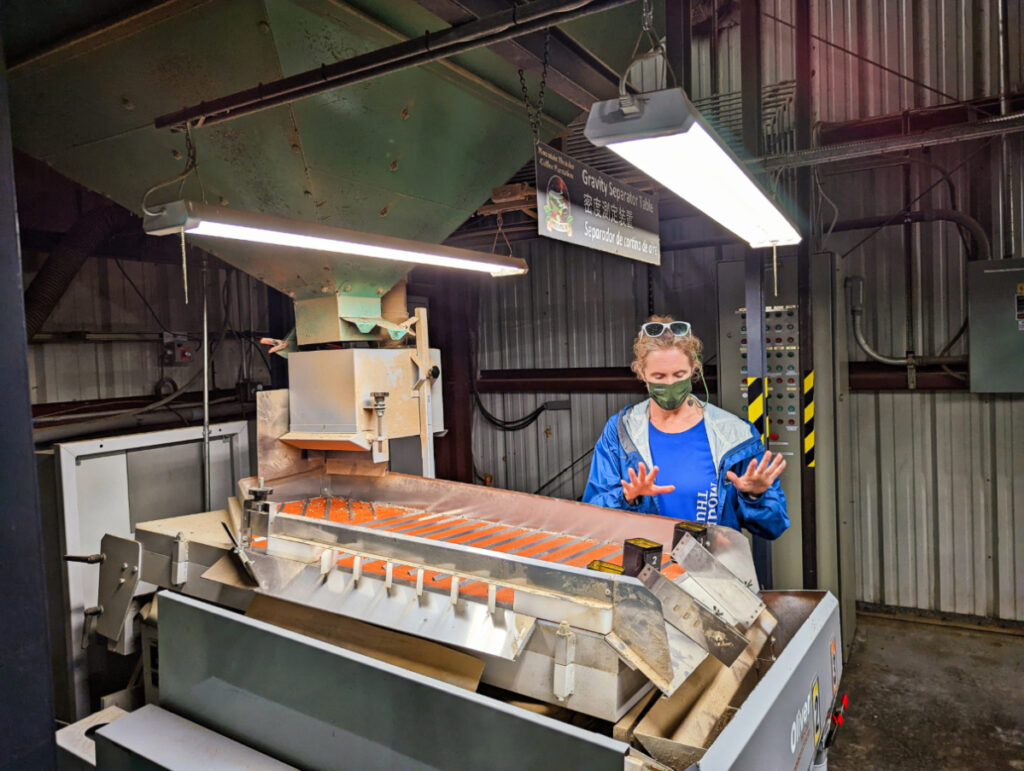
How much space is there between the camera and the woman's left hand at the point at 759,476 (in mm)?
2391

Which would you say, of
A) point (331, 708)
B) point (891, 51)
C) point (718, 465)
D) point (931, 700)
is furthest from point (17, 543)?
point (891, 51)

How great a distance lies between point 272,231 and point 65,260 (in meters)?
3.02

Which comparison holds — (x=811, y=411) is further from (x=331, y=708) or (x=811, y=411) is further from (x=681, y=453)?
(x=331, y=708)

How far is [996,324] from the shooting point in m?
4.22

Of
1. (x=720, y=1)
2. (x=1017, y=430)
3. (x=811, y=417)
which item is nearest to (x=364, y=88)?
(x=811, y=417)

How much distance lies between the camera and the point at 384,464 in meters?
3.29

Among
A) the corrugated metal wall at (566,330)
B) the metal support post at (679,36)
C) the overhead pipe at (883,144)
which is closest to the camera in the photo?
the metal support post at (679,36)

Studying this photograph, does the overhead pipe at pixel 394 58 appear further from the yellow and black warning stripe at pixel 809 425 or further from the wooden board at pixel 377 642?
the yellow and black warning stripe at pixel 809 425

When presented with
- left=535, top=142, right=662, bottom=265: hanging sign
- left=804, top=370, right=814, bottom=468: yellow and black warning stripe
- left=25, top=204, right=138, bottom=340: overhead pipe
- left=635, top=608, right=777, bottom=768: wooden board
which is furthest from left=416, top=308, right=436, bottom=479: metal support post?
left=25, top=204, right=138, bottom=340: overhead pipe

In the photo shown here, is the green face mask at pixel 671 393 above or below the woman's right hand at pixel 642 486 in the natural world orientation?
above

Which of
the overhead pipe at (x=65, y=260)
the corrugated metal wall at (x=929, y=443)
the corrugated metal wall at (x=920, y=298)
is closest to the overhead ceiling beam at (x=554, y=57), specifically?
the corrugated metal wall at (x=920, y=298)

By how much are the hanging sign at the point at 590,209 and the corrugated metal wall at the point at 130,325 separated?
156 inches

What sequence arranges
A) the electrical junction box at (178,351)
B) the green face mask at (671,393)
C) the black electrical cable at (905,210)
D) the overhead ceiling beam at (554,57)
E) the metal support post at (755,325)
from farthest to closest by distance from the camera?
the electrical junction box at (178,351) < the black electrical cable at (905,210) < the metal support post at (755,325) < the green face mask at (671,393) < the overhead ceiling beam at (554,57)

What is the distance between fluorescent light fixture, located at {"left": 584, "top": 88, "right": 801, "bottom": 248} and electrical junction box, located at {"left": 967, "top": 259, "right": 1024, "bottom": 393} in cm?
293
